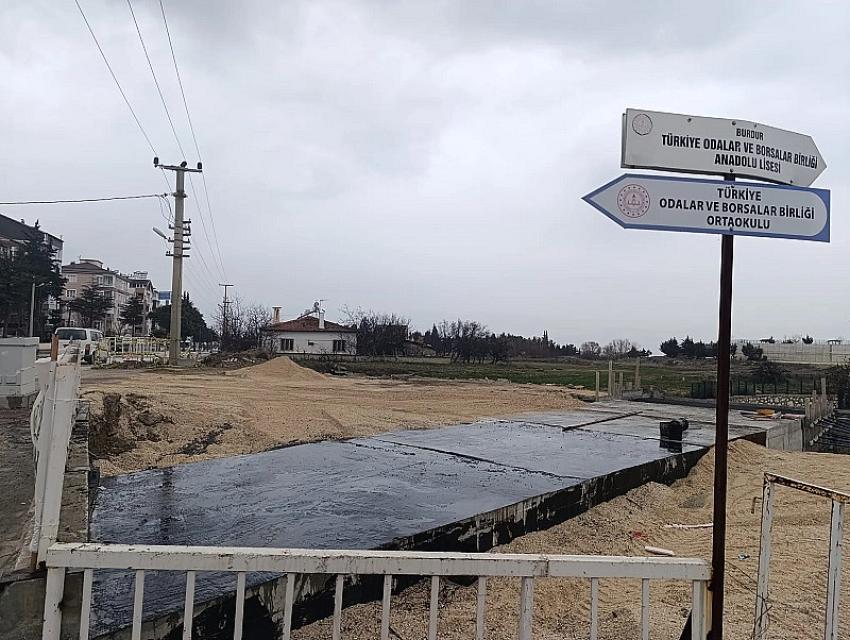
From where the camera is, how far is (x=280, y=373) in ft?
86.7

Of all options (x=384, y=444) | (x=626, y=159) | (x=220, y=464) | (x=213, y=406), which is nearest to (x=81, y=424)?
(x=220, y=464)

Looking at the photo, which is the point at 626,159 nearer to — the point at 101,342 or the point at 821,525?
the point at 821,525

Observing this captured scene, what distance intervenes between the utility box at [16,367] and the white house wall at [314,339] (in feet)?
152

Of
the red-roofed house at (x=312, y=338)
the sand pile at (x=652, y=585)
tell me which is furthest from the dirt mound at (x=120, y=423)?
the red-roofed house at (x=312, y=338)

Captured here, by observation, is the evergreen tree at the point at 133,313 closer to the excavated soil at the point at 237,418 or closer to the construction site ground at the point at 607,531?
the excavated soil at the point at 237,418

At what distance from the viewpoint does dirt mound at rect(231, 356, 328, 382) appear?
2530 cm

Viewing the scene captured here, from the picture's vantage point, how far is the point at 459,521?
419 cm

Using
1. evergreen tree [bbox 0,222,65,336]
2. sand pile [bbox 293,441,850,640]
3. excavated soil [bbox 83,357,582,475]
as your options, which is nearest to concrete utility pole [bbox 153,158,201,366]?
excavated soil [bbox 83,357,582,475]

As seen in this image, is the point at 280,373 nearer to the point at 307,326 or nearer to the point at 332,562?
the point at 332,562

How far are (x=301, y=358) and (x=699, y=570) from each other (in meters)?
36.8

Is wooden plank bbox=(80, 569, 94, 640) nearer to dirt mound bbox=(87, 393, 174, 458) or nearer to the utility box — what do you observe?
dirt mound bbox=(87, 393, 174, 458)

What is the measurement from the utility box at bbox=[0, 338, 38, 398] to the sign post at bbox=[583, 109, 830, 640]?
8.89 m

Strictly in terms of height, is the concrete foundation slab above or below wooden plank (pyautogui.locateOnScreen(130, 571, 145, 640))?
below

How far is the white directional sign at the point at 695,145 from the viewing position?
2611 mm
